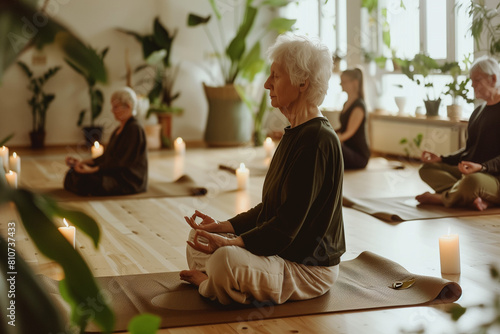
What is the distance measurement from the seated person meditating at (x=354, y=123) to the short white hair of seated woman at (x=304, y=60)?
3563 mm

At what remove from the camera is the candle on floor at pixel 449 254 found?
9.25 feet

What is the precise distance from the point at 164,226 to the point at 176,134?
5.15 metres

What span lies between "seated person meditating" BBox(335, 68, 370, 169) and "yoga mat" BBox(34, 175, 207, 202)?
1.43 metres

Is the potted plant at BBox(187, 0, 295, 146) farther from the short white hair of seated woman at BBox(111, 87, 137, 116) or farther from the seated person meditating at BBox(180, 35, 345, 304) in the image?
the seated person meditating at BBox(180, 35, 345, 304)

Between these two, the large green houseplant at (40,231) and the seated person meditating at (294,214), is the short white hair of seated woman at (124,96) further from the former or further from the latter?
the large green houseplant at (40,231)

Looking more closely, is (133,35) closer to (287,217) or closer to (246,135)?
(246,135)

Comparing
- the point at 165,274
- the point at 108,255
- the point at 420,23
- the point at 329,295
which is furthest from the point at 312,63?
the point at 420,23

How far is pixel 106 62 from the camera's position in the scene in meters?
8.25

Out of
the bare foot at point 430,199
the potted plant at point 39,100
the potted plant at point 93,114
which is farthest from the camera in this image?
the potted plant at point 93,114

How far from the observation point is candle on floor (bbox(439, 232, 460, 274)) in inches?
111

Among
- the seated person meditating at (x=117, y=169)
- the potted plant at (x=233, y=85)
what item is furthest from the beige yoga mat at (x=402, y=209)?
the potted plant at (x=233, y=85)

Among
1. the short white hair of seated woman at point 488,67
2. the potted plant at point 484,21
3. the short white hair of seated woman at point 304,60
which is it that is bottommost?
the short white hair of seated woman at point 488,67

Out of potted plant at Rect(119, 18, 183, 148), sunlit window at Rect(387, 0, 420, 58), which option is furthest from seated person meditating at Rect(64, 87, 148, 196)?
potted plant at Rect(119, 18, 183, 148)

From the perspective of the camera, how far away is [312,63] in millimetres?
2359
